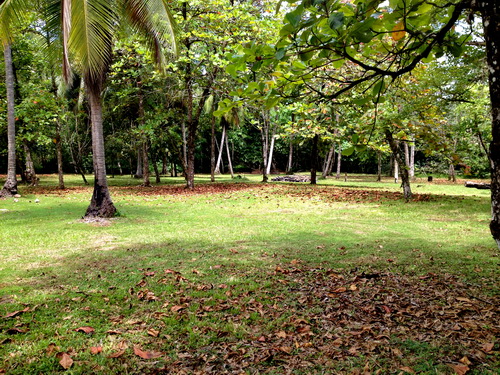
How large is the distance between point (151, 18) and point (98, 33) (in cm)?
160

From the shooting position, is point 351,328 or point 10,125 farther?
point 10,125

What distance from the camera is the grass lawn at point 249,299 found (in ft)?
8.98

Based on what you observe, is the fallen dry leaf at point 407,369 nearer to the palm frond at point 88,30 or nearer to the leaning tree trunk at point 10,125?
the palm frond at point 88,30

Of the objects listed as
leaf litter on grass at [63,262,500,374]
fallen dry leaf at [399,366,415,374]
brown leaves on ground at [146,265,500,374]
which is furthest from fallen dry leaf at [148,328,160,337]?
fallen dry leaf at [399,366,415,374]

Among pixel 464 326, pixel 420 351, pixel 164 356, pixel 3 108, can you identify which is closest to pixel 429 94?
pixel 464 326

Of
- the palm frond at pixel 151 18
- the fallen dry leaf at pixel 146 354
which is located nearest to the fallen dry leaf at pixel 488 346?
the fallen dry leaf at pixel 146 354

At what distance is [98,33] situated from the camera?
7133 mm

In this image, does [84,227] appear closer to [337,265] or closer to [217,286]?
[217,286]

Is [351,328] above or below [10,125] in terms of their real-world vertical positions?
below

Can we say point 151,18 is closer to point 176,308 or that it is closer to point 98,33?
point 98,33

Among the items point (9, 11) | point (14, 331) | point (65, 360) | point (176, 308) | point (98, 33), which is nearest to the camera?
point (65, 360)

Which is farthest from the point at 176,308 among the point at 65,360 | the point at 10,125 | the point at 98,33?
the point at 10,125

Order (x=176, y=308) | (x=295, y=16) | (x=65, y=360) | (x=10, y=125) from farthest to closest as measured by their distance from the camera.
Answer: (x=10, y=125)
(x=176, y=308)
(x=65, y=360)
(x=295, y=16)

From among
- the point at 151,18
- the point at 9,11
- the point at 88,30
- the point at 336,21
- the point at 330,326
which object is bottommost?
the point at 330,326
